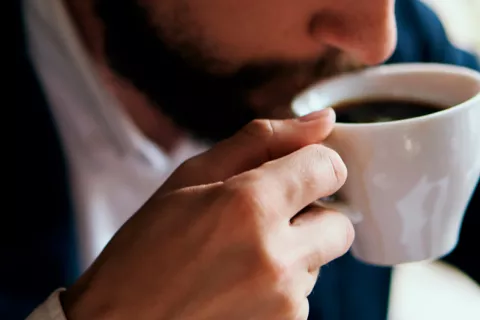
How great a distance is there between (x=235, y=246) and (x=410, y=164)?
0.14 metres

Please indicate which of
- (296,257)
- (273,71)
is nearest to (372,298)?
(273,71)

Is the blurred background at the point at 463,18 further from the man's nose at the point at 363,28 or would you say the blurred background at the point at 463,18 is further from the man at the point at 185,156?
the man's nose at the point at 363,28

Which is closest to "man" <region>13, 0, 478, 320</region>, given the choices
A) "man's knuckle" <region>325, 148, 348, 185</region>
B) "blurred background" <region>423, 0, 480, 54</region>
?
"man's knuckle" <region>325, 148, 348, 185</region>

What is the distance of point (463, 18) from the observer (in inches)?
49.0

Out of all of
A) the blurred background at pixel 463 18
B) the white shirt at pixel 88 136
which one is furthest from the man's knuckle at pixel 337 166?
the blurred background at pixel 463 18

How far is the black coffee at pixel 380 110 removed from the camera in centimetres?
51

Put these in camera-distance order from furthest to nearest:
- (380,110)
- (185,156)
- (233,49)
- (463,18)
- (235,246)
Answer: (463,18), (185,156), (233,49), (380,110), (235,246)

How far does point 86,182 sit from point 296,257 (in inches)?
14.0

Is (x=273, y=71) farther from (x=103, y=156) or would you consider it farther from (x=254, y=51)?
(x=103, y=156)

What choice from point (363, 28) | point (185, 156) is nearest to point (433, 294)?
point (185, 156)

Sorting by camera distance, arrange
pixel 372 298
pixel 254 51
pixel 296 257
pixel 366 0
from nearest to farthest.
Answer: pixel 296 257 → pixel 366 0 → pixel 254 51 → pixel 372 298

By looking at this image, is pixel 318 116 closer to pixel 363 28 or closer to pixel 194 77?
pixel 363 28

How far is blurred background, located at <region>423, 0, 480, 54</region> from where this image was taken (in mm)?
1170

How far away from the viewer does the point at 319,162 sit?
415 millimetres
